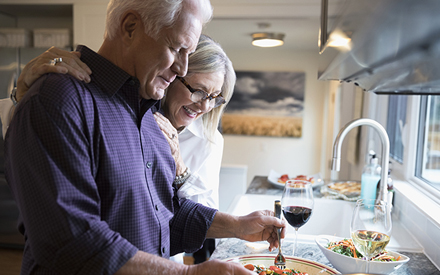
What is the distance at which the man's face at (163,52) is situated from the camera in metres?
0.87

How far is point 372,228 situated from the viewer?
934 millimetres

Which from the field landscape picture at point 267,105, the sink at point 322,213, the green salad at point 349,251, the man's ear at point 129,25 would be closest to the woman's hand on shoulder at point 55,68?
the man's ear at point 129,25

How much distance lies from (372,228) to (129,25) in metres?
0.78

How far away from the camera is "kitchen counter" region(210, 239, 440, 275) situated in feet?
3.86

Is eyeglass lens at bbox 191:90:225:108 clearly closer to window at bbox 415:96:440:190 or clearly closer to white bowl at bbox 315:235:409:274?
white bowl at bbox 315:235:409:274

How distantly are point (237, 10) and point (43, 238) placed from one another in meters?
2.84

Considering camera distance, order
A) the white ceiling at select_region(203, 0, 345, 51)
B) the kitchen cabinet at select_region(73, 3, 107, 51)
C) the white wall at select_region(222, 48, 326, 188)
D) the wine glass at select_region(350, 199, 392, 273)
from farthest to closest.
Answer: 1. the white wall at select_region(222, 48, 326, 188)
2. the kitchen cabinet at select_region(73, 3, 107, 51)
3. the white ceiling at select_region(203, 0, 345, 51)
4. the wine glass at select_region(350, 199, 392, 273)

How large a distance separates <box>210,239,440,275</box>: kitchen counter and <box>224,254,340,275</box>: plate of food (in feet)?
0.45

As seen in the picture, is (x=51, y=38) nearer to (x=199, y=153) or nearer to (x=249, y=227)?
(x=199, y=153)

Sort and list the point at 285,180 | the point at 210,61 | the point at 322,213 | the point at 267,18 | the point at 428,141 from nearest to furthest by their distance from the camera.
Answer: the point at 210,61, the point at 322,213, the point at 428,141, the point at 285,180, the point at 267,18

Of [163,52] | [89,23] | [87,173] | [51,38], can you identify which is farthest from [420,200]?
[51,38]

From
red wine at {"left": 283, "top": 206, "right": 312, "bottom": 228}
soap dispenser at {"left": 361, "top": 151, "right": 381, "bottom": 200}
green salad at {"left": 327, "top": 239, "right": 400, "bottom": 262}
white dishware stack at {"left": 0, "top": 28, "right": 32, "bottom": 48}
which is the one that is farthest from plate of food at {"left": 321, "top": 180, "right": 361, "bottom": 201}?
white dishware stack at {"left": 0, "top": 28, "right": 32, "bottom": 48}

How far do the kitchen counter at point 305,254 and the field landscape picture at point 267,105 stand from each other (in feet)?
14.8

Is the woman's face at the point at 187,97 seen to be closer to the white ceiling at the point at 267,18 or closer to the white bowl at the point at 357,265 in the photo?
the white ceiling at the point at 267,18
